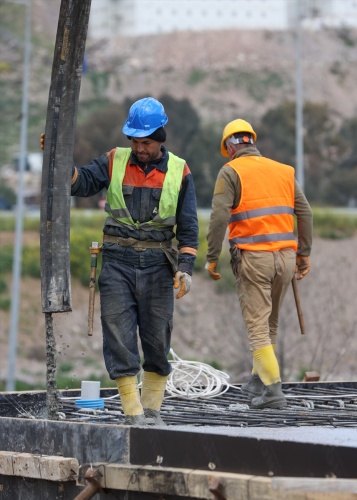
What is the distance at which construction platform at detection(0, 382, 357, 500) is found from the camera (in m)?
7.10

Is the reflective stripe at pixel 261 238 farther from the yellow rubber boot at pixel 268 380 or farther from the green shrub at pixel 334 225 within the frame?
the green shrub at pixel 334 225

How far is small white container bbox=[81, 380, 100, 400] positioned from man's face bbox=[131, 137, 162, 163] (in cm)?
211

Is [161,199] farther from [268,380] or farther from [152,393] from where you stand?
[268,380]

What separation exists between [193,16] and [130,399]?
119539mm

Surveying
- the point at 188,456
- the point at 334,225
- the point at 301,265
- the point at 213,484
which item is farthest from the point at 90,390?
the point at 334,225

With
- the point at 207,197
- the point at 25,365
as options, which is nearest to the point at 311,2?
the point at 207,197

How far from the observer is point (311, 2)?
132 m

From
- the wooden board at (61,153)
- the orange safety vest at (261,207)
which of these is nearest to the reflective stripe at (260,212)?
the orange safety vest at (261,207)

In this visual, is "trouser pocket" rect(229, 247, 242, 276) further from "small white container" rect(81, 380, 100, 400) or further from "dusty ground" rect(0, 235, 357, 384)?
"dusty ground" rect(0, 235, 357, 384)

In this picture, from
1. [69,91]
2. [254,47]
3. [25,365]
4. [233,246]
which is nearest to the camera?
[69,91]

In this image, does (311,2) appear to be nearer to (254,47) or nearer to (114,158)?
(254,47)

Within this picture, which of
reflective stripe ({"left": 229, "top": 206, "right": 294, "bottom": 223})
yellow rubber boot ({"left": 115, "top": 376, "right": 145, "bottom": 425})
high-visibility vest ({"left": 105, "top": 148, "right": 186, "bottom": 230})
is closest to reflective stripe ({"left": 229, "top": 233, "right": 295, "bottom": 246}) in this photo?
reflective stripe ({"left": 229, "top": 206, "right": 294, "bottom": 223})

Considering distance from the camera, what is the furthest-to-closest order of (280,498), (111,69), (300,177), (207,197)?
(111,69), (207,197), (300,177), (280,498)

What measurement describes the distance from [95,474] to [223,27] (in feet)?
392
